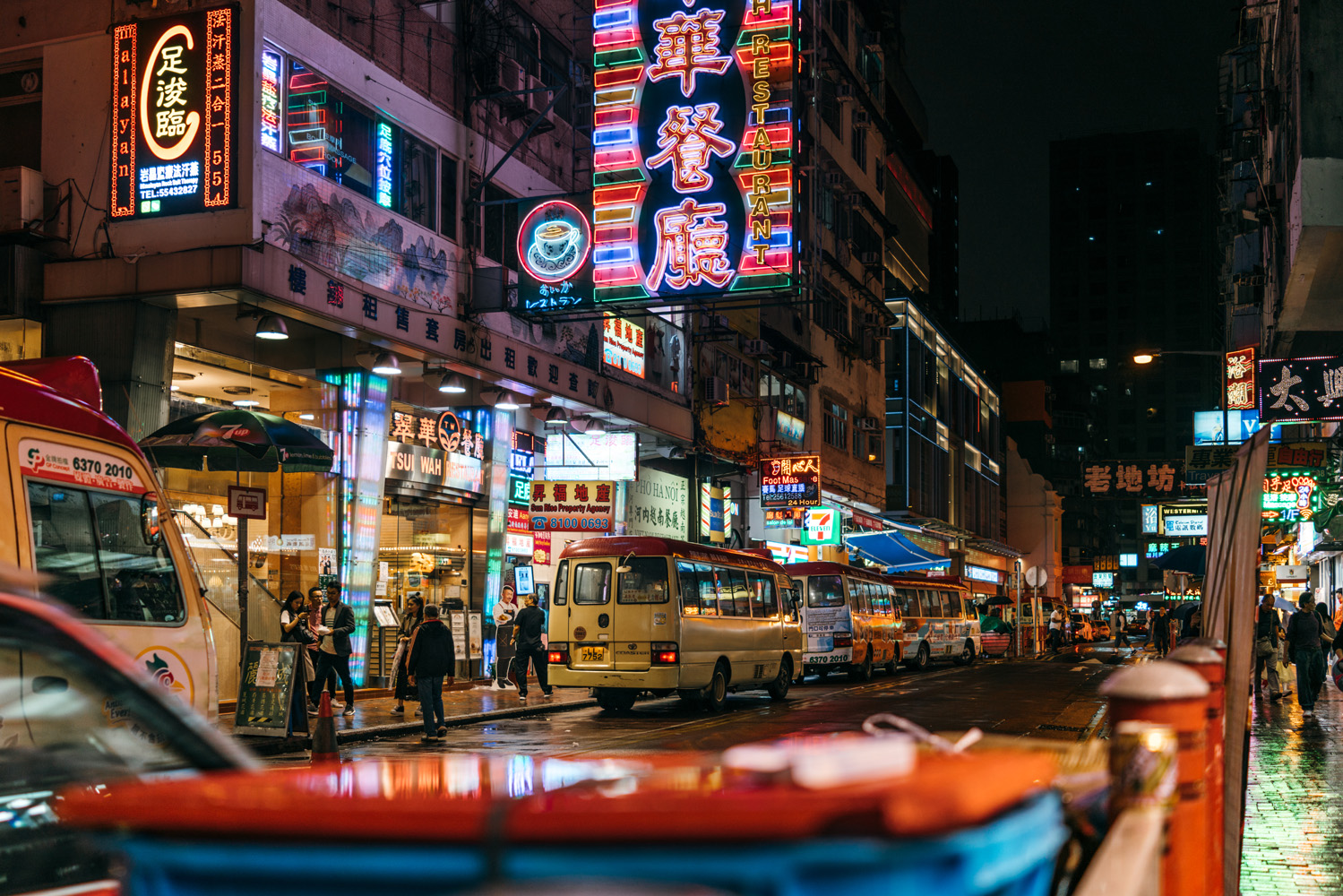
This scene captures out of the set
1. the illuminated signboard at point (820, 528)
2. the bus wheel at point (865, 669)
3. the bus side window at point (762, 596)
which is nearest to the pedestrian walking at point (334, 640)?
the bus side window at point (762, 596)

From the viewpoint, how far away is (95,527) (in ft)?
25.7

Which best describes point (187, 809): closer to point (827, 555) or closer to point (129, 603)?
point (129, 603)

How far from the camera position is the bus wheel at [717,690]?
890 inches

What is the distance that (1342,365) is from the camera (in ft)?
64.3

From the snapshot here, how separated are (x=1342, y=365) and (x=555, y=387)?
1406cm

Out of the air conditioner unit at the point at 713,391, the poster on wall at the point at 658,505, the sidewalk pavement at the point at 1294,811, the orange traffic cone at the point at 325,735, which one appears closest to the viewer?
the sidewalk pavement at the point at 1294,811

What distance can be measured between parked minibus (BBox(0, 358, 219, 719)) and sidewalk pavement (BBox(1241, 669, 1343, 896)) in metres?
6.82

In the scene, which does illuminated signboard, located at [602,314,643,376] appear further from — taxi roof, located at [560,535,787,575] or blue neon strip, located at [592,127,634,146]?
taxi roof, located at [560,535,787,575]

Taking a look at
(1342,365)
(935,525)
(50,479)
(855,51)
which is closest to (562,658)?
(1342,365)

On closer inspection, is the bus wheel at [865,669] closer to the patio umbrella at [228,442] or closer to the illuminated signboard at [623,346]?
the illuminated signboard at [623,346]

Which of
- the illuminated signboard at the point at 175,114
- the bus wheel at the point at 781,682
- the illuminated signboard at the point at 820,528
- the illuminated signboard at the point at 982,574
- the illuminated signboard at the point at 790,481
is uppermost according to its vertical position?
the illuminated signboard at the point at 175,114

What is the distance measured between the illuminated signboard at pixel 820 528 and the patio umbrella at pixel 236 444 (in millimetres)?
29771

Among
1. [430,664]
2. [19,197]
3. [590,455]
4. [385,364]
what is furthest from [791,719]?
[19,197]

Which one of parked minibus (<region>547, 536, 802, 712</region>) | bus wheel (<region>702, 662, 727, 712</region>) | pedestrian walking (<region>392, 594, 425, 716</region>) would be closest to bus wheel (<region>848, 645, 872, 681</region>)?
parked minibus (<region>547, 536, 802, 712</region>)
